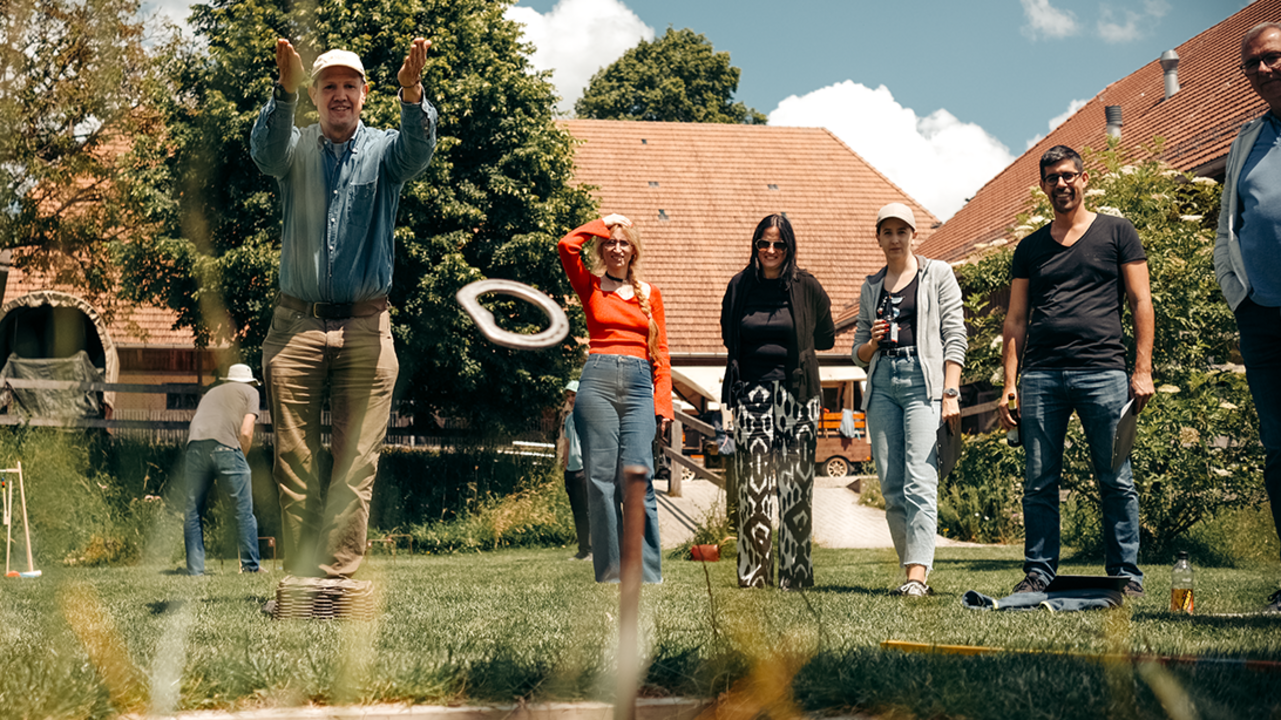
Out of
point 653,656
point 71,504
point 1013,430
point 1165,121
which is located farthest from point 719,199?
point 653,656

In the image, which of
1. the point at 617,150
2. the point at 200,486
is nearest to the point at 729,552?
the point at 200,486

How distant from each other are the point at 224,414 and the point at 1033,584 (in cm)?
721

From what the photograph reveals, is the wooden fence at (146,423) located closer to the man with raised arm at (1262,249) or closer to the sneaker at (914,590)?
the sneaker at (914,590)

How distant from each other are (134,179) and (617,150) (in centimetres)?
1759

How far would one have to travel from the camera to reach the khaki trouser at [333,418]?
4.39m

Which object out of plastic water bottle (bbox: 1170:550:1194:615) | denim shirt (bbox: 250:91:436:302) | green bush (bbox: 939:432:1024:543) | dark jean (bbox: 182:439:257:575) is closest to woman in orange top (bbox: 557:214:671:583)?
denim shirt (bbox: 250:91:436:302)

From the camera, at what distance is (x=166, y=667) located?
9.17ft

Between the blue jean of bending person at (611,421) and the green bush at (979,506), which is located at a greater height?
the blue jean of bending person at (611,421)

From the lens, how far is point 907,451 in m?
5.53

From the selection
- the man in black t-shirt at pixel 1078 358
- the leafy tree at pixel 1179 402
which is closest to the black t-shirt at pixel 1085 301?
the man in black t-shirt at pixel 1078 358

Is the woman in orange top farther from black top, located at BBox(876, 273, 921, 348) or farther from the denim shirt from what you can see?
the denim shirt

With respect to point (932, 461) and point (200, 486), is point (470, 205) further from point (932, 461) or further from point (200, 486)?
point (932, 461)

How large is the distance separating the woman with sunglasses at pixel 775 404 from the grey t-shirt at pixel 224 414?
18.4 ft

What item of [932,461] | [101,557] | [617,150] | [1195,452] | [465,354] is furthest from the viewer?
[617,150]
